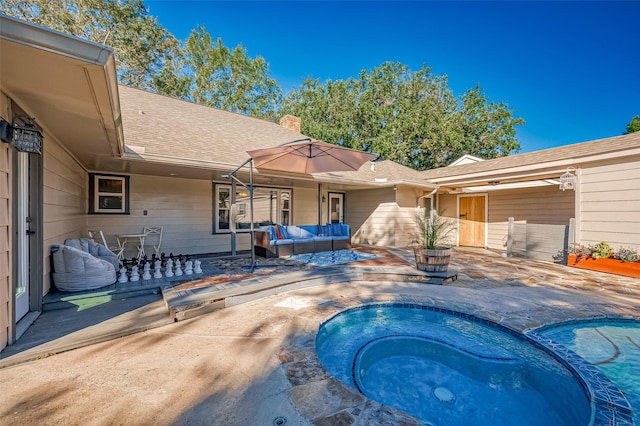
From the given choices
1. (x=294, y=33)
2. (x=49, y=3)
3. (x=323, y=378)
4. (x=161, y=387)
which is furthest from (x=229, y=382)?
(x=49, y=3)

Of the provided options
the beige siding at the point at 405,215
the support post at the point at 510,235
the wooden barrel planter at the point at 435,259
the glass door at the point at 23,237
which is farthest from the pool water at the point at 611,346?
the beige siding at the point at 405,215

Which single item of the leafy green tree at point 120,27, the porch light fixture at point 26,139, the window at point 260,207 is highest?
the leafy green tree at point 120,27

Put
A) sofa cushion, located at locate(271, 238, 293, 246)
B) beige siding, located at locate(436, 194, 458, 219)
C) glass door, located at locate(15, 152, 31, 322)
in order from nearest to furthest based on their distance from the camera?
glass door, located at locate(15, 152, 31, 322) → sofa cushion, located at locate(271, 238, 293, 246) → beige siding, located at locate(436, 194, 458, 219)

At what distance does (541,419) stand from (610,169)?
6928 millimetres

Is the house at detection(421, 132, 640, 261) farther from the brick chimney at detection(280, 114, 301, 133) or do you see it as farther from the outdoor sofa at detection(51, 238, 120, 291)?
the outdoor sofa at detection(51, 238, 120, 291)

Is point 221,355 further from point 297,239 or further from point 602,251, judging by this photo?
point 602,251

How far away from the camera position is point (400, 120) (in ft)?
66.6

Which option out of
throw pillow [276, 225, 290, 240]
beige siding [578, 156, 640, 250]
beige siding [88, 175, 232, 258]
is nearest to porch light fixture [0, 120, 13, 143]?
beige siding [88, 175, 232, 258]

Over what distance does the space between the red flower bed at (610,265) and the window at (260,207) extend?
27.1ft

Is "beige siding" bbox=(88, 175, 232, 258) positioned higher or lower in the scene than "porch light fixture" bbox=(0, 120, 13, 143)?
lower

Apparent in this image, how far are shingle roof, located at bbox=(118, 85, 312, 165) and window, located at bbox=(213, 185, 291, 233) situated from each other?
1539 millimetres

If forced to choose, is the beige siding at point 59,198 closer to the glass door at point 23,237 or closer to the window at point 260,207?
the glass door at point 23,237

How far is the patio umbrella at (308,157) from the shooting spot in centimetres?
559

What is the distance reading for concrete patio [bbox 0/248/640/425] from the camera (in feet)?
6.26
